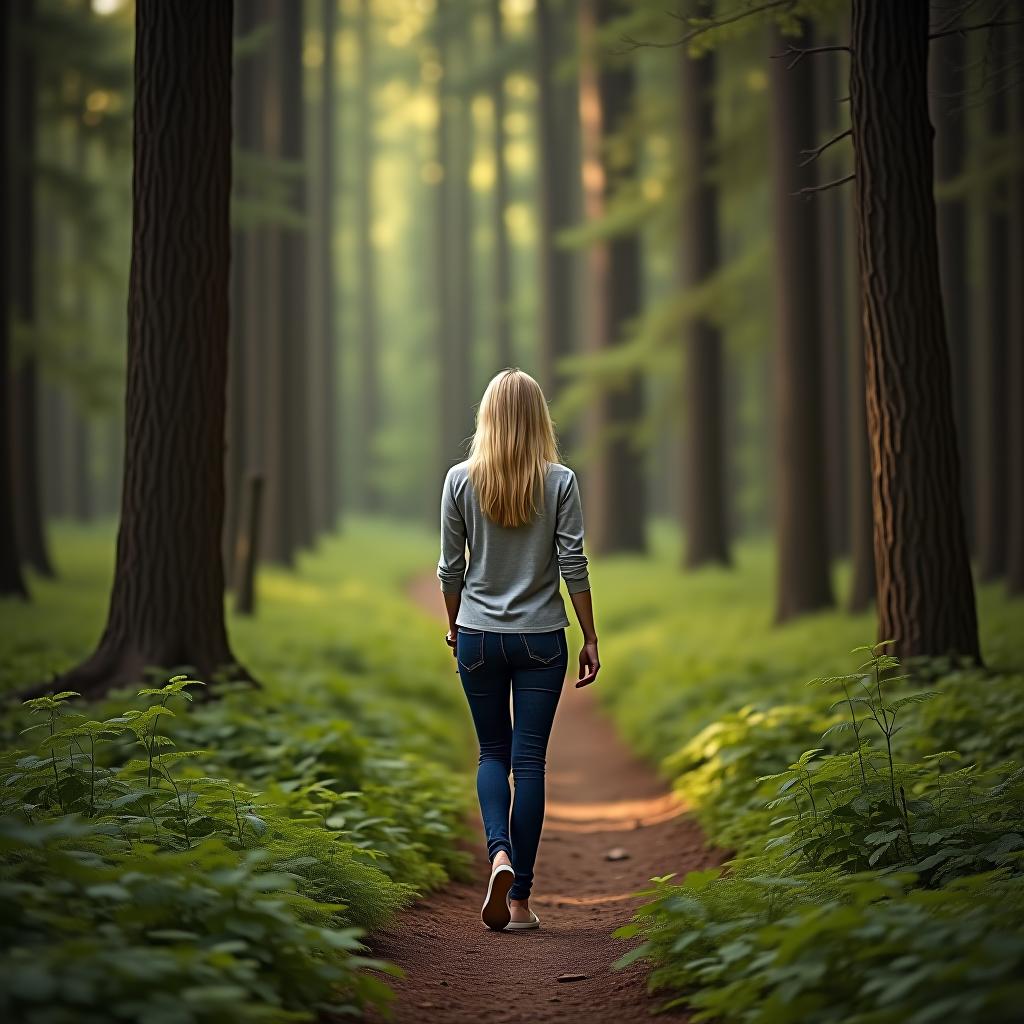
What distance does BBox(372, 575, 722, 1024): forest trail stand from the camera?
4.24 metres

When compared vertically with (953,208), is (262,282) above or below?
above

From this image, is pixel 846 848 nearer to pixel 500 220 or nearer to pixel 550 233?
pixel 550 233

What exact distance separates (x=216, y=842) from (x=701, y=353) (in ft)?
51.1

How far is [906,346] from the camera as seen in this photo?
7.41m

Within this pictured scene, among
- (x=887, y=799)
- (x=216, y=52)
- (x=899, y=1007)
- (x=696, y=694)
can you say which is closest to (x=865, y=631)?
(x=696, y=694)

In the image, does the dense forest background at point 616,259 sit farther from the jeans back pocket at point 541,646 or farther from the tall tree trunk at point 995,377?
the jeans back pocket at point 541,646

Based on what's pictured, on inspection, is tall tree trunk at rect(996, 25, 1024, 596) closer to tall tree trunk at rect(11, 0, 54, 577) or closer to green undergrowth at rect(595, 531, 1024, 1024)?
green undergrowth at rect(595, 531, 1024, 1024)

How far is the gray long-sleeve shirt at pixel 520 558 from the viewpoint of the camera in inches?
202

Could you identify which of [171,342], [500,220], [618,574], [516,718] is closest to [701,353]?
[618,574]

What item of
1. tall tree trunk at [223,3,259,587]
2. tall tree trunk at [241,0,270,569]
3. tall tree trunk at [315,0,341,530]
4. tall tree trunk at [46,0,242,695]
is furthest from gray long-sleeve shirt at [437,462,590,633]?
tall tree trunk at [315,0,341,530]

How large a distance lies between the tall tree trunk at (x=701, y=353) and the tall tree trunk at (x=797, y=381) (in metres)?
4.33

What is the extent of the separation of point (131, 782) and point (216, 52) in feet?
16.3

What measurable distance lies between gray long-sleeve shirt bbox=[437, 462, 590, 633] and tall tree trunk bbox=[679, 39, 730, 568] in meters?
13.0

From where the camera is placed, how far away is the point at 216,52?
7.78 meters
